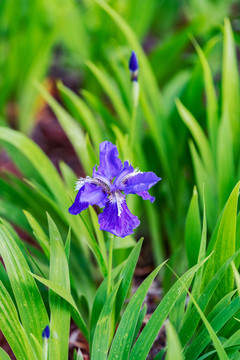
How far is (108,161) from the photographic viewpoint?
1028 mm

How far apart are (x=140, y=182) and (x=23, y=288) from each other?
396 millimetres

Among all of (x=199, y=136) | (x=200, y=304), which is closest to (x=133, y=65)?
(x=199, y=136)

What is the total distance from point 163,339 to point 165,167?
2.03ft

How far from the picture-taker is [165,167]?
1746 mm

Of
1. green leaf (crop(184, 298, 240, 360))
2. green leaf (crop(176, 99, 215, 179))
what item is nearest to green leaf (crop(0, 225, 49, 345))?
green leaf (crop(184, 298, 240, 360))

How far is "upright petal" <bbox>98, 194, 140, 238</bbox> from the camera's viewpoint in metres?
0.95

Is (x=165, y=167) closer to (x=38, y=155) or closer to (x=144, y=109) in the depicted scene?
(x=144, y=109)

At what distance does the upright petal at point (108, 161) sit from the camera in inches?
40.0

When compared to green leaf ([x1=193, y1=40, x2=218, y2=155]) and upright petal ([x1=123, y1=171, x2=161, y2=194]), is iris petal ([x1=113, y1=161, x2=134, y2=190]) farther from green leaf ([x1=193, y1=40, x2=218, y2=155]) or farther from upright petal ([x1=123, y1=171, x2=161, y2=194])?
green leaf ([x1=193, y1=40, x2=218, y2=155])

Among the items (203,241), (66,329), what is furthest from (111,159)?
(66,329)

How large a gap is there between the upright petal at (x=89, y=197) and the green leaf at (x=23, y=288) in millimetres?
236

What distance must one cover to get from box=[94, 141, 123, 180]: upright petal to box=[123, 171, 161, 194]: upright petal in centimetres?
4

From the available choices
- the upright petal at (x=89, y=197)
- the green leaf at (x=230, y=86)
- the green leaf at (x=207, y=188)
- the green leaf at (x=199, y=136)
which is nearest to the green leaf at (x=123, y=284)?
the upright petal at (x=89, y=197)

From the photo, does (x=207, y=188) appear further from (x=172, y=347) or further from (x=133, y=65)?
(x=172, y=347)
